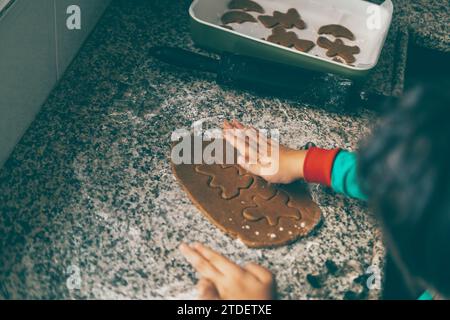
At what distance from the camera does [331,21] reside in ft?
3.52

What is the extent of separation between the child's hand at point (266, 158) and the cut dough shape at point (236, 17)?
0.25 meters

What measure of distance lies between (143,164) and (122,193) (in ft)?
0.21

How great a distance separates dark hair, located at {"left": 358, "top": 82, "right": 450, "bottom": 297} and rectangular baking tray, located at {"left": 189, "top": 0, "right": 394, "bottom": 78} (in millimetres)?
334

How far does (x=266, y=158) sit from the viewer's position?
2.83 ft

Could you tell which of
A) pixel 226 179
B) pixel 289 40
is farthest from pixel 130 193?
pixel 289 40

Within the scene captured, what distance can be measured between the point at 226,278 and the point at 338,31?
0.56 m

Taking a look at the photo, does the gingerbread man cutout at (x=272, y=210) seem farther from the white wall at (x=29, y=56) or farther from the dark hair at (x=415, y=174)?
the white wall at (x=29, y=56)

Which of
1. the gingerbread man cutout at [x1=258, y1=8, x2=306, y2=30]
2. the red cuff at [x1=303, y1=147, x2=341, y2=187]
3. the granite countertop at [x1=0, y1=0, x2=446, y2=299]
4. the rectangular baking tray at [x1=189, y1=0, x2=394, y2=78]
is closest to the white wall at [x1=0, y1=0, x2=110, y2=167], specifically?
the granite countertop at [x1=0, y1=0, x2=446, y2=299]

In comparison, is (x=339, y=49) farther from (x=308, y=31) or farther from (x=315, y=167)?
(x=315, y=167)

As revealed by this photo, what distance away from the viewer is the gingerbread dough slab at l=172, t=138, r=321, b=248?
0.79 meters

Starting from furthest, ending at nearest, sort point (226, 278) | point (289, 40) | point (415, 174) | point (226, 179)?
point (289, 40)
point (226, 179)
point (226, 278)
point (415, 174)

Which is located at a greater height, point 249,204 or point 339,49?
point 339,49
